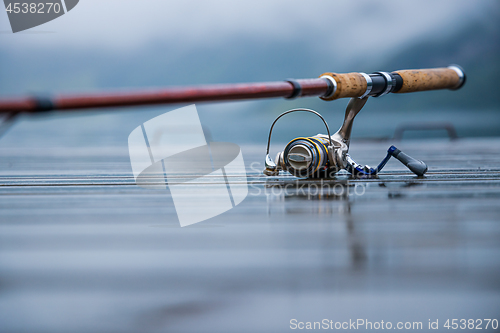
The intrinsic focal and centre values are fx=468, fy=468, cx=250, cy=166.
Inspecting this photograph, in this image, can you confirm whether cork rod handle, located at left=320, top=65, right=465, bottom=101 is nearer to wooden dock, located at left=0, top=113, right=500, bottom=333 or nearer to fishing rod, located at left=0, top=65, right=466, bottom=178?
fishing rod, located at left=0, top=65, right=466, bottom=178

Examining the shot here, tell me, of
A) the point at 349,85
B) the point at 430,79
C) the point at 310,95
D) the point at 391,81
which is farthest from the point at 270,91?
the point at 430,79

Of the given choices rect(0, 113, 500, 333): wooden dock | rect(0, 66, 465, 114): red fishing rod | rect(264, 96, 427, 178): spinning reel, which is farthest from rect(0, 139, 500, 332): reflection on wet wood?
rect(264, 96, 427, 178): spinning reel

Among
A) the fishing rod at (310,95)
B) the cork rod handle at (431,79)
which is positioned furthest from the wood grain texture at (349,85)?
the cork rod handle at (431,79)

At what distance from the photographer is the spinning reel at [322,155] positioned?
70.9 inches

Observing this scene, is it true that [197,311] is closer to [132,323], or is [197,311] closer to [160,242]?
[132,323]

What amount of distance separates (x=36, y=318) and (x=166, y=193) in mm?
1020

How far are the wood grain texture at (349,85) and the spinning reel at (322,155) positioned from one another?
30 cm

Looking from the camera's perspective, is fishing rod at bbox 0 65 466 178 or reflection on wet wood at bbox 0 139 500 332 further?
fishing rod at bbox 0 65 466 178

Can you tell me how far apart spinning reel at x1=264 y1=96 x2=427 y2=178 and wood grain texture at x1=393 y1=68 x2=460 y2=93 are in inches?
6.7

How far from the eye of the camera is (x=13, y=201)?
4.76 ft

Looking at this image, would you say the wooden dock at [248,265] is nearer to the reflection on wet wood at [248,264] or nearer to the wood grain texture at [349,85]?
the reflection on wet wood at [248,264]

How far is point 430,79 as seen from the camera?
1.73 meters

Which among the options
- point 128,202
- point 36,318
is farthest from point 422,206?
point 36,318

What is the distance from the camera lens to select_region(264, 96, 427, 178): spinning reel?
1801 millimetres
